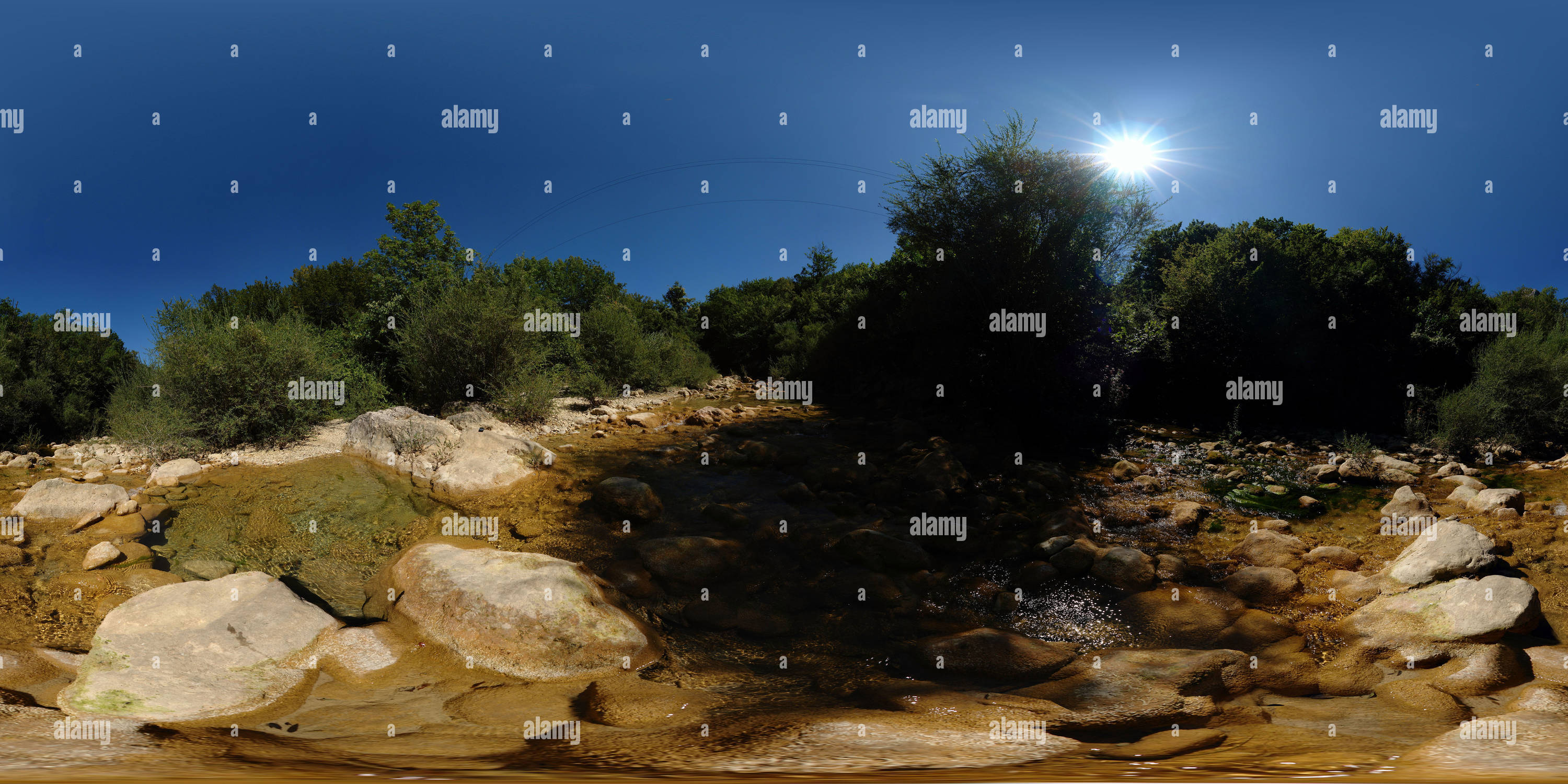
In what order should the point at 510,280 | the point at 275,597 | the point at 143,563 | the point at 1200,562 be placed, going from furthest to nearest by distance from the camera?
the point at 510,280
the point at 1200,562
the point at 143,563
the point at 275,597

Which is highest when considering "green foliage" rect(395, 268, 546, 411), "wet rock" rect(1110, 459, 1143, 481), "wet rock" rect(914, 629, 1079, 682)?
"green foliage" rect(395, 268, 546, 411)

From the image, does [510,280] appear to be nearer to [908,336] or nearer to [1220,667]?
[908,336]

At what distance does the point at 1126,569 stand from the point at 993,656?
244 centimetres

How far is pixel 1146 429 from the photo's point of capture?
49.8 feet

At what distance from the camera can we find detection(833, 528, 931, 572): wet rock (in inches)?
261

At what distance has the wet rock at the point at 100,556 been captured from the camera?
5410mm

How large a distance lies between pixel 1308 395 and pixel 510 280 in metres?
24.2

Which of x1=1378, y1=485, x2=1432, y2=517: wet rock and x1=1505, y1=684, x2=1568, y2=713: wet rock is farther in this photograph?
x1=1378, y1=485, x2=1432, y2=517: wet rock

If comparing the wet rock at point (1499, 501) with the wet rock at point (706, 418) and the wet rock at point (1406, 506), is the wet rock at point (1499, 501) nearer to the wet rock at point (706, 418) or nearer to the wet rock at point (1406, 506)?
the wet rock at point (1406, 506)

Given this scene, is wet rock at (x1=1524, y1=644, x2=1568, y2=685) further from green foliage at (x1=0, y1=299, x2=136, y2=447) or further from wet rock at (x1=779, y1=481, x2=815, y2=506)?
green foliage at (x1=0, y1=299, x2=136, y2=447)

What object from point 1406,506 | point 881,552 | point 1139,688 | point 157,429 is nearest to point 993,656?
point 1139,688

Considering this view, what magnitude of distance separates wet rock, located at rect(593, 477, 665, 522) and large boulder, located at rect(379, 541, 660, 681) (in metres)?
2.65

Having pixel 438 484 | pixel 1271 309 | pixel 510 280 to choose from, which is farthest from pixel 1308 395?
pixel 510 280

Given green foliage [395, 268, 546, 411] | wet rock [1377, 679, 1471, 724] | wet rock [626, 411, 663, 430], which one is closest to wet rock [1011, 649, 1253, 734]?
wet rock [1377, 679, 1471, 724]
